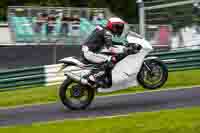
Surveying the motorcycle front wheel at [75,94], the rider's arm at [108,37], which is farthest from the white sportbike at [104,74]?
the rider's arm at [108,37]

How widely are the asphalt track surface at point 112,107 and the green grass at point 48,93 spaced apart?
3.73 ft

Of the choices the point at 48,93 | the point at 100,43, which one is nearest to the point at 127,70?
the point at 100,43

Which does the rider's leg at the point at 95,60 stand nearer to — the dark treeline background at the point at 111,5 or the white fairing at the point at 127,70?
the white fairing at the point at 127,70

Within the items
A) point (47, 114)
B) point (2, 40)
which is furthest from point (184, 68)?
point (2, 40)

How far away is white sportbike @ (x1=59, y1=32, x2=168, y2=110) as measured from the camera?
1103cm

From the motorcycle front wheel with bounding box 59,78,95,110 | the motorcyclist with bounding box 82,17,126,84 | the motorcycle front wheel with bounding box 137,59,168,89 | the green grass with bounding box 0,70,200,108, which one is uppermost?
the motorcyclist with bounding box 82,17,126,84

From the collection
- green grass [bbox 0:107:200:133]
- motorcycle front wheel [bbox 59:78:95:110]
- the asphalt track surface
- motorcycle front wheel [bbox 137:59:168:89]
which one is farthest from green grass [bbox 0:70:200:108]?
green grass [bbox 0:107:200:133]

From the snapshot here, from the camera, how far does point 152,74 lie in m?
11.4

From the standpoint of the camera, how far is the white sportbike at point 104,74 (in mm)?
11031

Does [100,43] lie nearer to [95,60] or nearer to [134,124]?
[95,60]

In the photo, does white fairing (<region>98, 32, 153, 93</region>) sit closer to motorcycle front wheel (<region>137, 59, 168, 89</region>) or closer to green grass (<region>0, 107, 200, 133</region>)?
motorcycle front wheel (<region>137, 59, 168, 89</region>)

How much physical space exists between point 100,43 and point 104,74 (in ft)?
2.01

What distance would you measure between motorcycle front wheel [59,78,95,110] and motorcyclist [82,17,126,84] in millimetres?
239

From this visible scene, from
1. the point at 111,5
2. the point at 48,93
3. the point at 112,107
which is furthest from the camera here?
the point at 111,5
